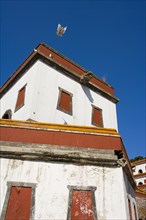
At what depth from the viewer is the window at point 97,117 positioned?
42.9 feet

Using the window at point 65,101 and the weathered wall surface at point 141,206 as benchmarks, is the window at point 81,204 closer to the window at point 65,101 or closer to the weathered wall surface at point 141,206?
the window at point 65,101

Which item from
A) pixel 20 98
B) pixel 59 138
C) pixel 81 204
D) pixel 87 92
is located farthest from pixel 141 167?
pixel 81 204

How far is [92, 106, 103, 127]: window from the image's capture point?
13086 millimetres

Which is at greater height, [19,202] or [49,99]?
[49,99]

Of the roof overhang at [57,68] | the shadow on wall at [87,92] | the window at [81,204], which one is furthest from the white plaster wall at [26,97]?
the window at [81,204]

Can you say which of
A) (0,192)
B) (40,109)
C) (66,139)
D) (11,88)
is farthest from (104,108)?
(0,192)

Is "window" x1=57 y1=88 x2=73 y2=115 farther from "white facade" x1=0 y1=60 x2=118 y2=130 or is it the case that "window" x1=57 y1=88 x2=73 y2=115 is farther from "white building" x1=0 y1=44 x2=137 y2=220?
"white building" x1=0 y1=44 x2=137 y2=220

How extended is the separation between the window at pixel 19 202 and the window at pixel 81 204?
112cm

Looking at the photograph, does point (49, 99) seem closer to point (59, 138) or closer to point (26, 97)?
point (26, 97)

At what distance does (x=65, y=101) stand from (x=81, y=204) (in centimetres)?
684

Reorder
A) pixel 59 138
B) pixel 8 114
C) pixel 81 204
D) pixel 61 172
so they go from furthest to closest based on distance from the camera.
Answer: pixel 8 114 < pixel 59 138 < pixel 61 172 < pixel 81 204

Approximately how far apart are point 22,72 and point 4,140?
7.10 m

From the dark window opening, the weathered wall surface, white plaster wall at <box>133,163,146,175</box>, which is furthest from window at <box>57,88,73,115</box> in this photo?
white plaster wall at <box>133,163,146,175</box>

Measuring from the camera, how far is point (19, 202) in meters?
5.87
